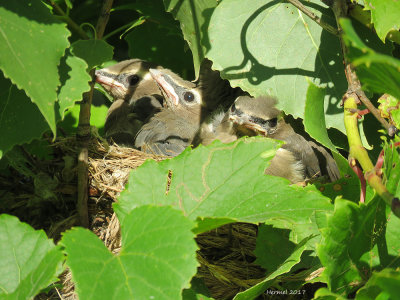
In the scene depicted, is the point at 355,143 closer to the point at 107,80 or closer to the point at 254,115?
the point at 254,115

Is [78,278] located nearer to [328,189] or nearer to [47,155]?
[328,189]

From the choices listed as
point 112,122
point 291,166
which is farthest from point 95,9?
point 291,166

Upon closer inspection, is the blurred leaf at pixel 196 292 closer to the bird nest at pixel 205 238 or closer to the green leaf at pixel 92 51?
the bird nest at pixel 205 238

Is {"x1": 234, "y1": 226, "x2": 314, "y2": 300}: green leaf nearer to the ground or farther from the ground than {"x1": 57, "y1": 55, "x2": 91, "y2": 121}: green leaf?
nearer to the ground

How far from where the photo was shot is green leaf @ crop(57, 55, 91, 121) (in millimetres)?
1811

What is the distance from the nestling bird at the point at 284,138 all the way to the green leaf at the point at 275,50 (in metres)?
0.55

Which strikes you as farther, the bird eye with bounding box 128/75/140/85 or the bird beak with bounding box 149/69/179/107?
the bird eye with bounding box 128/75/140/85

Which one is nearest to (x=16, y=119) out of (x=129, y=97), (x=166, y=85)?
(x=166, y=85)

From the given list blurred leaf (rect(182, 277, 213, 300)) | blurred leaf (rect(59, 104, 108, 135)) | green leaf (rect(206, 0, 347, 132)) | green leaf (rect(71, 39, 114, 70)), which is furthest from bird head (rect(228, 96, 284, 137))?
blurred leaf (rect(182, 277, 213, 300))

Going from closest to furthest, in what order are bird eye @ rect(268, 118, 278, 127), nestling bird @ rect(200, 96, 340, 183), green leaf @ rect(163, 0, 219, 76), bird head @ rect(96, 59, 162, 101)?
1. green leaf @ rect(163, 0, 219, 76)
2. nestling bird @ rect(200, 96, 340, 183)
3. bird eye @ rect(268, 118, 278, 127)
4. bird head @ rect(96, 59, 162, 101)

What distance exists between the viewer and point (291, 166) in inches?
124

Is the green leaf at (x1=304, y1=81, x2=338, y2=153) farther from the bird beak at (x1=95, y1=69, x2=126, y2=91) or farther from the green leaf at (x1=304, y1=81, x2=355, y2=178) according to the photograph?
the bird beak at (x1=95, y1=69, x2=126, y2=91)

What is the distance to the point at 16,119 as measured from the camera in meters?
1.88

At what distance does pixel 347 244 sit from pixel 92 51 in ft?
3.79
